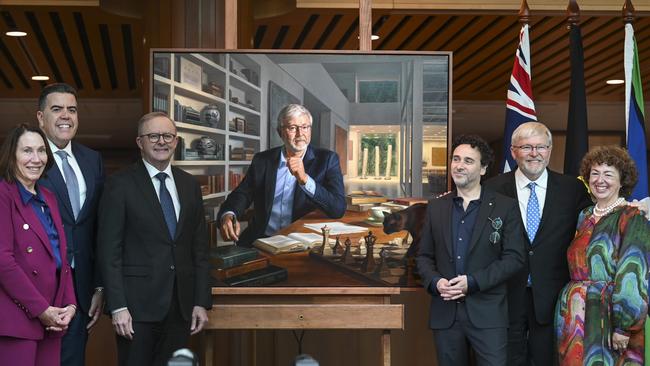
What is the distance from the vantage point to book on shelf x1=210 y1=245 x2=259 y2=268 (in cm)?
418

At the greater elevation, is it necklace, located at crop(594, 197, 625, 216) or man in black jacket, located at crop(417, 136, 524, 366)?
necklace, located at crop(594, 197, 625, 216)

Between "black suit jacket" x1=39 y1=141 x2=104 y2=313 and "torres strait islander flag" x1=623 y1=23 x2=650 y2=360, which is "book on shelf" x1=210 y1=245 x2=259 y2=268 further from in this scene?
"torres strait islander flag" x1=623 y1=23 x2=650 y2=360

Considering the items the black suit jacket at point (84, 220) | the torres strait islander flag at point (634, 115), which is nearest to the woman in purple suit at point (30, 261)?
the black suit jacket at point (84, 220)

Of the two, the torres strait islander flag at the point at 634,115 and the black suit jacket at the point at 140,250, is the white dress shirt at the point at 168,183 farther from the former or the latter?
the torres strait islander flag at the point at 634,115

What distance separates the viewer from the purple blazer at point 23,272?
307 cm

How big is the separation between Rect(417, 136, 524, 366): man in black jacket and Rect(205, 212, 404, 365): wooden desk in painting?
0.51m

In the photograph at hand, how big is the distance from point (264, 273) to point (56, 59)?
285 centimetres

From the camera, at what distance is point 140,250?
360 centimetres

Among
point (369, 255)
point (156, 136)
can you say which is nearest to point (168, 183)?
point (156, 136)

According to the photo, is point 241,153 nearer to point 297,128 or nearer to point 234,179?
point 234,179

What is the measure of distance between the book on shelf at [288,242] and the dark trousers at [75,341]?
100 centimetres

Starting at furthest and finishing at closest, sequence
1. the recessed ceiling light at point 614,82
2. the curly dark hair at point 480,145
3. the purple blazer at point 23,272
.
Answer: the recessed ceiling light at point 614,82 → the curly dark hair at point 480,145 → the purple blazer at point 23,272

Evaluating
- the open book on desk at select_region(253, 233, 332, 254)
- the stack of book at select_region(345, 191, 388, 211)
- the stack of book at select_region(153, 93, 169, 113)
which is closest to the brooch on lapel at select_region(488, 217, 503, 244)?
the stack of book at select_region(345, 191, 388, 211)

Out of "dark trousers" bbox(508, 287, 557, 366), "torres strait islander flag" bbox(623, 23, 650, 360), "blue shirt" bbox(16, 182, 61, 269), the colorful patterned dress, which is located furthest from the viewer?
"torres strait islander flag" bbox(623, 23, 650, 360)
